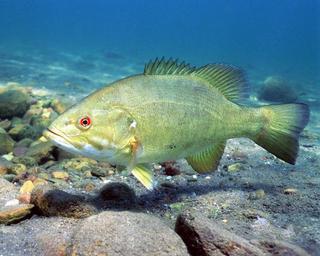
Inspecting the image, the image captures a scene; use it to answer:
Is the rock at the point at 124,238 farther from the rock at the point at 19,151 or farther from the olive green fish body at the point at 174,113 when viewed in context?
the rock at the point at 19,151

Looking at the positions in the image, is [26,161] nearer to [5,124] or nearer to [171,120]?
[5,124]

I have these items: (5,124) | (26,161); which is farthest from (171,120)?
(5,124)

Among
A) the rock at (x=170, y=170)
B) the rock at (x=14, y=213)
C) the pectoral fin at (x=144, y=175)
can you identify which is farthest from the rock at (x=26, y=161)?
the pectoral fin at (x=144, y=175)

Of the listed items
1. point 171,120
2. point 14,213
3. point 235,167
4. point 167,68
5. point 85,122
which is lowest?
point 14,213

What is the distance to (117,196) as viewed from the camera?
4.60 metres

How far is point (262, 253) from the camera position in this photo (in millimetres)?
3293

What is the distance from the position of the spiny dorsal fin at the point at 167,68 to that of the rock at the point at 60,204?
160 centimetres

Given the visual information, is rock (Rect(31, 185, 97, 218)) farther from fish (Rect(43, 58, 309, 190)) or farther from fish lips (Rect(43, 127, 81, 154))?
fish lips (Rect(43, 127, 81, 154))

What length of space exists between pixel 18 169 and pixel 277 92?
16.0 m

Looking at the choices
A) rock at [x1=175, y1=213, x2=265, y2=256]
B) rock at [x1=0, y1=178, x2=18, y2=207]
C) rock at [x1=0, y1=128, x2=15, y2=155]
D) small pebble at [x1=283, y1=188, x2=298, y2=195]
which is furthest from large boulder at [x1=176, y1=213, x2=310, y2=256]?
rock at [x1=0, y1=128, x2=15, y2=155]

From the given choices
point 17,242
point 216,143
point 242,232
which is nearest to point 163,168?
point 216,143

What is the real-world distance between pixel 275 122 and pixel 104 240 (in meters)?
2.72

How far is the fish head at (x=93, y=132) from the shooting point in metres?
3.63

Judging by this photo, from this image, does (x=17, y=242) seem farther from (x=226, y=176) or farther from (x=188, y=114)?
(x=226, y=176)
